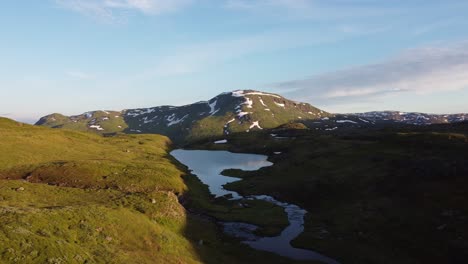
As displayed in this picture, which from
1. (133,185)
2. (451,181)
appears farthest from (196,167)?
(451,181)

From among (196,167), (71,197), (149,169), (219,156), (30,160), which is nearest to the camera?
(71,197)

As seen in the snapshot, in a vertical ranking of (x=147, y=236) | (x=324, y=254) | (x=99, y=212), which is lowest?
(x=324, y=254)

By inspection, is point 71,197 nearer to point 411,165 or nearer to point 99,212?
point 99,212

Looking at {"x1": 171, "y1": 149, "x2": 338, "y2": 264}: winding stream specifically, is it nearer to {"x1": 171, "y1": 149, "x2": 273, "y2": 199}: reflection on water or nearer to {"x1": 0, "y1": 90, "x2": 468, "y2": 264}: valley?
{"x1": 171, "y1": 149, "x2": 273, "y2": 199}: reflection on water

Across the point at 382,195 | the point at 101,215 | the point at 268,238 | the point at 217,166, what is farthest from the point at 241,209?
the point at 217,166

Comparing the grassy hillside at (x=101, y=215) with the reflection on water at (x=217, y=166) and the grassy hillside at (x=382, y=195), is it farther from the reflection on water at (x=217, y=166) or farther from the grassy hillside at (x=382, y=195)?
the grassy hillside at (x=382, y=195)

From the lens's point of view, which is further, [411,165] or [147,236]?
[411,165]

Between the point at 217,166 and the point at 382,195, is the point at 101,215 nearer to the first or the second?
the point at 382,195

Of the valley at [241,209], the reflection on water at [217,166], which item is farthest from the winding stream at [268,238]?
the valley at [241,209]
